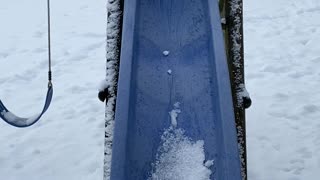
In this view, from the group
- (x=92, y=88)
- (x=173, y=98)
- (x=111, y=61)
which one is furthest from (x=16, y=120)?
(x=92, y=88)

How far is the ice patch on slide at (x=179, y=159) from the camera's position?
66.6 inches

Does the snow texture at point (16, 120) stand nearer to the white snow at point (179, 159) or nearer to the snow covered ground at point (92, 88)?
the snow covered ground at point (92, 88)

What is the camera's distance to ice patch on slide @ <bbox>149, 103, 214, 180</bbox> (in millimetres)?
1690

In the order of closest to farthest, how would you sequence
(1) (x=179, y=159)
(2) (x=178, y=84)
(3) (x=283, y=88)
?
1. (1) (x=179, y=159)
2. (2) (x=178, y=84)
3. (3) (x=283, y=88)

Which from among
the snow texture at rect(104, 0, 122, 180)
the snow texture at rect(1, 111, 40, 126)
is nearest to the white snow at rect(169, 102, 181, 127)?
the snow texture at rect(104, 0, 122, 180)

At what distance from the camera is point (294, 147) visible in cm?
271

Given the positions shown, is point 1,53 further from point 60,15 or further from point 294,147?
point 294,147

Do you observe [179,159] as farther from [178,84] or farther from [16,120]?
[16,120]

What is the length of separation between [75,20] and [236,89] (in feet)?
11.1

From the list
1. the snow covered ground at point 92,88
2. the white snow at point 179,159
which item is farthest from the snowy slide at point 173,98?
the snow covered ground at point 92,88

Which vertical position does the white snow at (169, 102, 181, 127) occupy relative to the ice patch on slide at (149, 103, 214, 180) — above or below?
above

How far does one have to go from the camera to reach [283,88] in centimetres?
340

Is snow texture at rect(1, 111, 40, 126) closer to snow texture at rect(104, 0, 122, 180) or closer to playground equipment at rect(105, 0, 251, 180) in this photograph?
snow texture at rect(104, 0, 122, 180)

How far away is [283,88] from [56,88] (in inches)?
69.2
